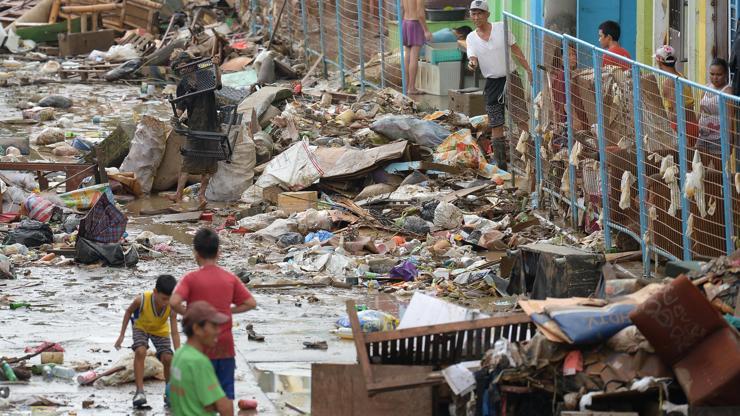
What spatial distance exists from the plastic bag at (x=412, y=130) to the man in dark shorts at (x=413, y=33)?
2.80 meters

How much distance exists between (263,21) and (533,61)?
13228 mm

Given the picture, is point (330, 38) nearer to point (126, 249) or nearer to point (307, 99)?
point (307, 99)

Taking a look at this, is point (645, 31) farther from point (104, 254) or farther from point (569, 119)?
point (104, 254)

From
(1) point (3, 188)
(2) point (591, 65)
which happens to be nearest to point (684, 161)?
(2) point (591, 65)

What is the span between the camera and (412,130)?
14.9 metres

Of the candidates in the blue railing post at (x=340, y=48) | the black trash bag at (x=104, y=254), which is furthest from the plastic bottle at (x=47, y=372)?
the blue railing post at (x=340, y=48)

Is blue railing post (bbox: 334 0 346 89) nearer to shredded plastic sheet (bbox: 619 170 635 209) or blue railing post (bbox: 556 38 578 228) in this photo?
blue railing post (bbox: 556 38 578 228)

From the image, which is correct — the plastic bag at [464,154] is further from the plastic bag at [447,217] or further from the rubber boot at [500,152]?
the plastic bag at [447,217]

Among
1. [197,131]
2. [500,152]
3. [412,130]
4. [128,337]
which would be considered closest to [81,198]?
[197,131]

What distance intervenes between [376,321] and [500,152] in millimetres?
5572

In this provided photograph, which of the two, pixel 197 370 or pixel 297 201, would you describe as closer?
pixel 197 370

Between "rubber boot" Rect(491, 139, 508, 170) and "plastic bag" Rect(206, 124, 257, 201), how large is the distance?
2526 millimetres

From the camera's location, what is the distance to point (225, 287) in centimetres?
694

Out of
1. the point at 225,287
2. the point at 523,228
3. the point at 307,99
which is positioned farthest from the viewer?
the point at 307,99
